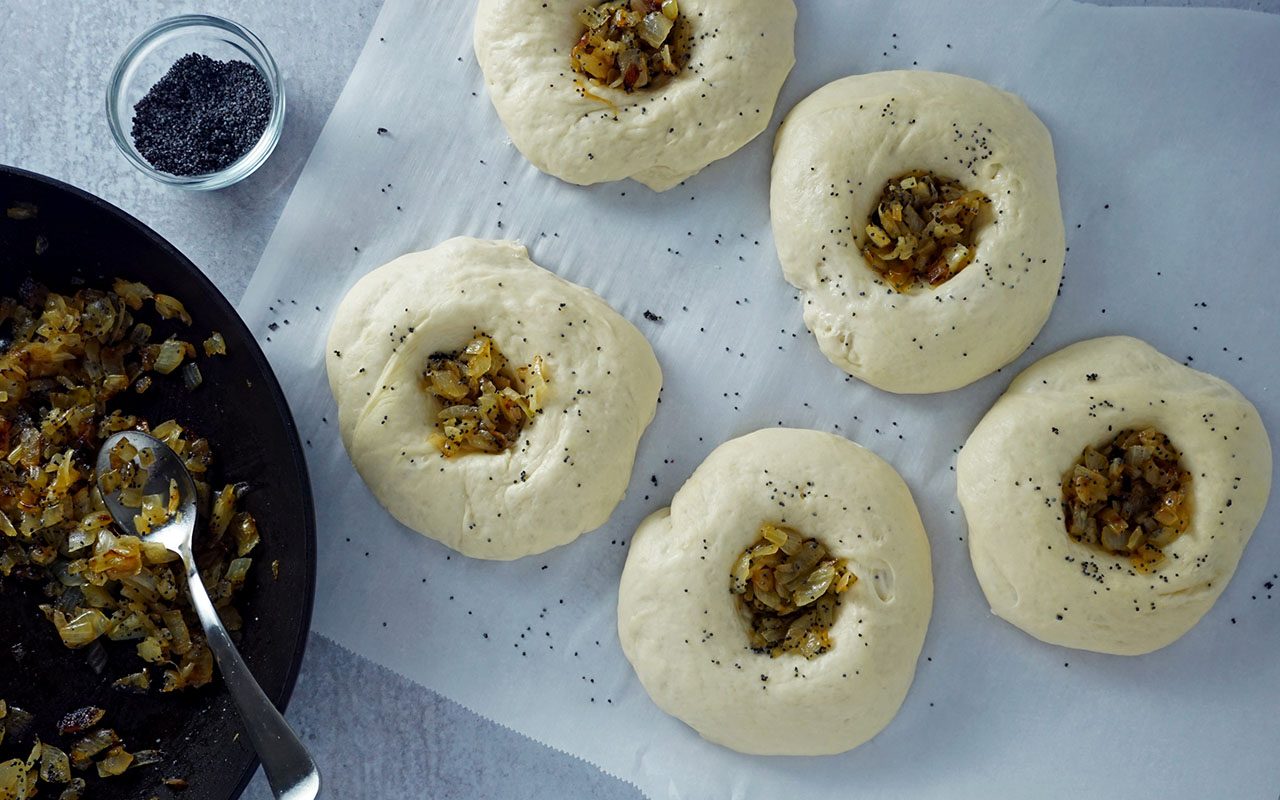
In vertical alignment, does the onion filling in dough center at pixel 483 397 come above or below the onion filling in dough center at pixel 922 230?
below

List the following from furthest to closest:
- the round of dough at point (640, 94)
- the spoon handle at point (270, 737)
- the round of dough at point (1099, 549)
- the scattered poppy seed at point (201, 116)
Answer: the scattered poppy seed at point (201, 116), the round of dough at point (640, 94), the round of dough at point (1099, 549), the spoon handle at point (270, 737)

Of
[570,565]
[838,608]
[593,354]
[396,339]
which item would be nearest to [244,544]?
[396,339]

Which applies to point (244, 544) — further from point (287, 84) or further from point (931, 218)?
point (931, 218)

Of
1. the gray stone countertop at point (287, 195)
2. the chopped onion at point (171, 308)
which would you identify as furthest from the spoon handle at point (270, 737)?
the chopped onion at point (171, 308)

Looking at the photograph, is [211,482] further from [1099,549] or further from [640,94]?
[1099,549]

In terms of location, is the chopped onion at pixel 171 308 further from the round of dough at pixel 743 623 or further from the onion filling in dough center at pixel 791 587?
the onion filling in dough center at pixel 791 587

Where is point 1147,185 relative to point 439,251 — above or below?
above
